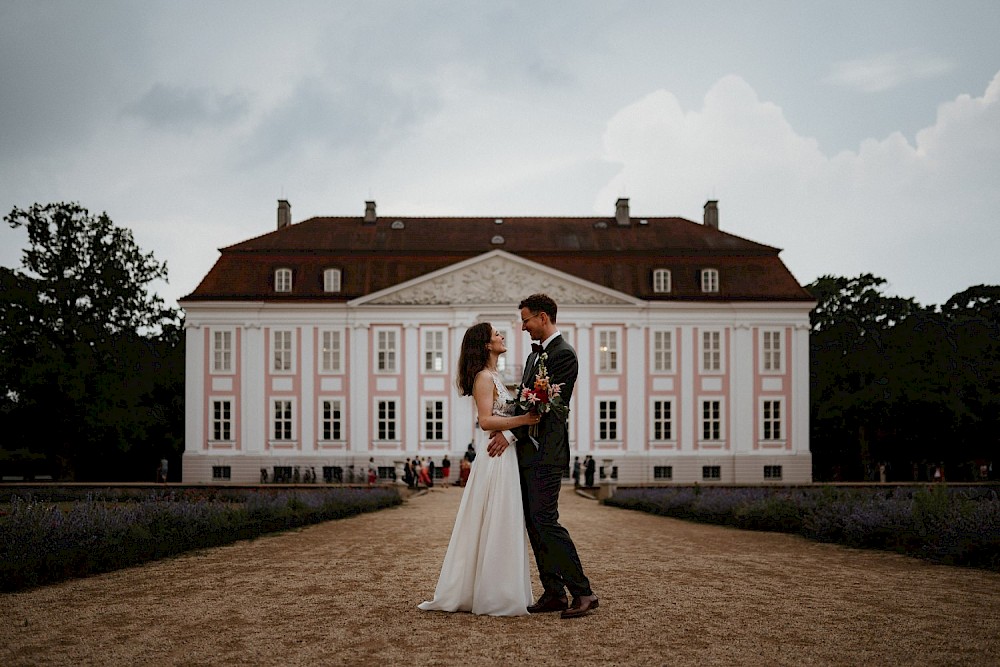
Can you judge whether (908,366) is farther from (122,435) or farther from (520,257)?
(122,435)

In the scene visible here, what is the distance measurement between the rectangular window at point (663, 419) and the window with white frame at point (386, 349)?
1259 centimetres

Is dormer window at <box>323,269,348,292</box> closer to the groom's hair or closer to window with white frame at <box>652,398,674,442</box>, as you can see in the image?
window with white frame at <box>652,398,674,442</box>

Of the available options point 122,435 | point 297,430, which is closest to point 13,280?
point 122,435

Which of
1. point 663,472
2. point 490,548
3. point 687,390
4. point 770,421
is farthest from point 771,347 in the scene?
point 490,548

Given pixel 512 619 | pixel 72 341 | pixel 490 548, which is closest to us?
pixel 512 619

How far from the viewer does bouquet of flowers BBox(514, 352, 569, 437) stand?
7418 millimetres

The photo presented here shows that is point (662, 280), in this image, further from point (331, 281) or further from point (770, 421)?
point (331, 281)

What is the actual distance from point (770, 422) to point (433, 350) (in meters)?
16.3

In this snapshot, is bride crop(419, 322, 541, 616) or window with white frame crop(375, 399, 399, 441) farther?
window with white frame crop(375, 399, 399, 441)

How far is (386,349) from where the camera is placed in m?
49.8

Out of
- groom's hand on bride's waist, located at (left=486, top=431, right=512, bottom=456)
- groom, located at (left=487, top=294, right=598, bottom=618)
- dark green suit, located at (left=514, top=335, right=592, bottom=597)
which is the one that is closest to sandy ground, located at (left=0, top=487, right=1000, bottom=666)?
groom, located at (left=487, top=294, right=598, bottom=618)

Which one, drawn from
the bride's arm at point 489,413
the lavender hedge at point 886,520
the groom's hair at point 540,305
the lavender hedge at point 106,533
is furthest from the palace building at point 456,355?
the bride's arm at point 489,413

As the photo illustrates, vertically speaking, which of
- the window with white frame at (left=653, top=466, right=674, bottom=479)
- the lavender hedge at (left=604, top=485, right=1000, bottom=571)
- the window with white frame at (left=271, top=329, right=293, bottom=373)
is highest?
the window with white frame at (left=271, top=329, right=293, bottom=373)

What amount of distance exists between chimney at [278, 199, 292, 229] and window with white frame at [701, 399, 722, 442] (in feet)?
77.3
